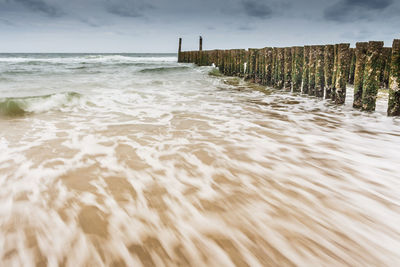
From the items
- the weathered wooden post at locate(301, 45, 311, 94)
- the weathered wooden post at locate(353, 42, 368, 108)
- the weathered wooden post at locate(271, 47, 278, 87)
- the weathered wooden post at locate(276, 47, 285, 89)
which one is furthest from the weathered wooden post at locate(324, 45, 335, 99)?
the weathered wooden post at locate(271, 47, 278, 87)

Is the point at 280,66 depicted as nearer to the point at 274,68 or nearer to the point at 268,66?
the point at 274,68

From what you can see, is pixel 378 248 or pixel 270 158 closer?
pixel 378 248

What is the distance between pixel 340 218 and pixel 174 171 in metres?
1.31

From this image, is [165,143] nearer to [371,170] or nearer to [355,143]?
[371,170]

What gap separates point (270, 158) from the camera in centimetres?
254

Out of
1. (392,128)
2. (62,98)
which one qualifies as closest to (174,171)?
(392,128)

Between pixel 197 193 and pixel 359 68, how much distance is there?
4360 millimetres

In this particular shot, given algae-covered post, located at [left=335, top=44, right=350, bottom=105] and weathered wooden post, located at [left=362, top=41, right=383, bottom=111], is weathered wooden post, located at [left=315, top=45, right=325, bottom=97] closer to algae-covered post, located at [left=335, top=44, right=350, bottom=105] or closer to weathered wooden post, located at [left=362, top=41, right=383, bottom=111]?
algae-covered post, located at [left=335, top=44, right=350, bottom=105]

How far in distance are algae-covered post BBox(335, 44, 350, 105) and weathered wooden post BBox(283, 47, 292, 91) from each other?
179 cm

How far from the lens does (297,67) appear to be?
20.9 ft

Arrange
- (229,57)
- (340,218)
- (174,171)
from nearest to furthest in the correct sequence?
(340,218) → (174,171) → (229,57)

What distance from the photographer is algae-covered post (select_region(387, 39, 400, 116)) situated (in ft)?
13.4

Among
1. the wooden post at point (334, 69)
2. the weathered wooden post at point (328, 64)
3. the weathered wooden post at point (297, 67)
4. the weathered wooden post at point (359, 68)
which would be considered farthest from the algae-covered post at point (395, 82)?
the weathered wooden post at point (297, 67)

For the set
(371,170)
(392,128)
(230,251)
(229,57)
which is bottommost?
(230,251)
